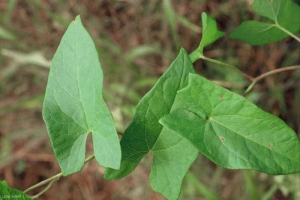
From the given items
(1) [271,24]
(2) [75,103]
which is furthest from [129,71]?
(2) [75,103]

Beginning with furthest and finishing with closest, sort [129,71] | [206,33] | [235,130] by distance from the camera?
[129,71]
[206,33]
[235,130]

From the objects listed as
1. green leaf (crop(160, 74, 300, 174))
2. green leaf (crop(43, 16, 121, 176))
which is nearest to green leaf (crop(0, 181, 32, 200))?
green leaf (crop(43, 16, 121, 176))

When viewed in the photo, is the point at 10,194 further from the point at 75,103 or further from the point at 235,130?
the point at 235,130

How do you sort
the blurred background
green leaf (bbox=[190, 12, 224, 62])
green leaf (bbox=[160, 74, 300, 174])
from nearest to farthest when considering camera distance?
1. green leaf (bbox=[160, 74, 300, 174])
2. green leaf (bbox=[190, 12, 224, 62])
3. the blurred background

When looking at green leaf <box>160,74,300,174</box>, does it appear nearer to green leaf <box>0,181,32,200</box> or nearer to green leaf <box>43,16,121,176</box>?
green leaf <box>43,16,121,176</box>

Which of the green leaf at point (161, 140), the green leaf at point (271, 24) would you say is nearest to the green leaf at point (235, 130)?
the green leaf at point (161, 140)

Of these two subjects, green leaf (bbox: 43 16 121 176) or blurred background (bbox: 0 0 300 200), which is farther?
blurred background (bbox: 0 0 300 200)
